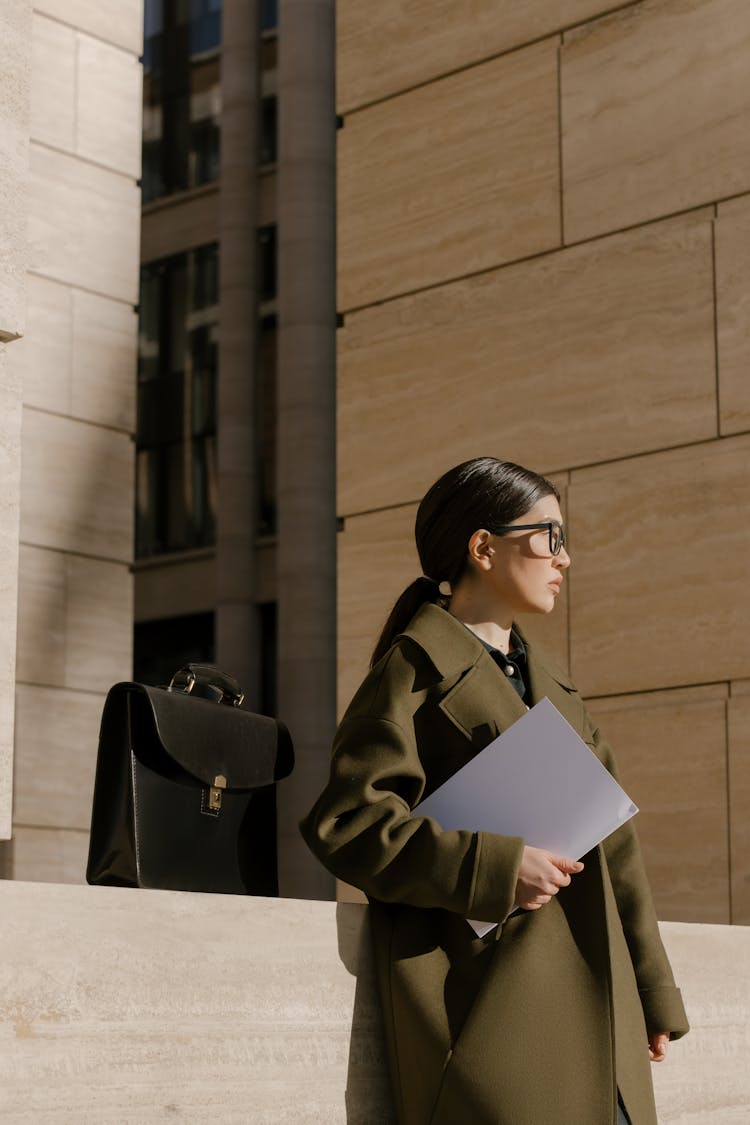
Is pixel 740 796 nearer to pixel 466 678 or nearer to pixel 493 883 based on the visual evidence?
pixel 466 678

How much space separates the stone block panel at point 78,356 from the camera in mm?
11859

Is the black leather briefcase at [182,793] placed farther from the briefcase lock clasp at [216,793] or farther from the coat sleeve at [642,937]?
the coat sleeve at [642,937]

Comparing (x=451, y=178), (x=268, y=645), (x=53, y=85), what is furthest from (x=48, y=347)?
(x=268, y=645)

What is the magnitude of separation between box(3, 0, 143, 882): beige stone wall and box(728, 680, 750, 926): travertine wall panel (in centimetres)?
594

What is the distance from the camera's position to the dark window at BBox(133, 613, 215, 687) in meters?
29.9

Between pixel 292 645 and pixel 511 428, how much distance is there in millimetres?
17869

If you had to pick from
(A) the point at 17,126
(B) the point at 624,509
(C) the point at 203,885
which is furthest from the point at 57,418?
(C) the point at 203,885

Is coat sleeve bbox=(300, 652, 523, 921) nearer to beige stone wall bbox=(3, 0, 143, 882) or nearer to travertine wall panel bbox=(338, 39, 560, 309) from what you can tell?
travertine wall panel bbox=(338, 39, 560, 309)

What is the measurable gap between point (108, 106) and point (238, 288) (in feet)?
58.5

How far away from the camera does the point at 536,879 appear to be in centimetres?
324

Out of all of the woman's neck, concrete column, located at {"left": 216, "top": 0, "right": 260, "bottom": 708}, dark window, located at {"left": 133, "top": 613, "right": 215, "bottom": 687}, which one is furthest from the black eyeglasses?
dark window, located at {"left": 133, "top": 613, "right": 215, "bottom": 687}

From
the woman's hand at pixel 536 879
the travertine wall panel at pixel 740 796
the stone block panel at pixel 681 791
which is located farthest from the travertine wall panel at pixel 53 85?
the woman's hand at pixel 536 879

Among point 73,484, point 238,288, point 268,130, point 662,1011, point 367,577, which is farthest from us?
point 268,130

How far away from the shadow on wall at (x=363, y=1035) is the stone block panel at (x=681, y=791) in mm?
3520
